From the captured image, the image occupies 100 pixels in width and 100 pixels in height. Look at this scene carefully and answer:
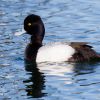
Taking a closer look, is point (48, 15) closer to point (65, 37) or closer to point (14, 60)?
point (65, 37)

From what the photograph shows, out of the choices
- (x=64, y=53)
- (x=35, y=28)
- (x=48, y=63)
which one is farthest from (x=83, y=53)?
(x=35, y=28)

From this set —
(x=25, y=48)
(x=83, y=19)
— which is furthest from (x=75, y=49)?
(x=83, y=19)

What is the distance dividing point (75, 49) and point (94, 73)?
1255 millimetres

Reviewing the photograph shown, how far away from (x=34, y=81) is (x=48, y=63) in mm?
1292

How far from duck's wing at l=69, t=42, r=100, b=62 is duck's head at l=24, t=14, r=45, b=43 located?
0.96 m

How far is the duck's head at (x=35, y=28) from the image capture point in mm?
12461

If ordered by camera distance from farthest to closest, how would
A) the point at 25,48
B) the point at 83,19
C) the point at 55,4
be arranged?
the point at 55,4
the point at 83,19
the point at 25,48

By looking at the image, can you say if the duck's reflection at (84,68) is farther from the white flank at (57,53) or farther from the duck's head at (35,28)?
the duck's head at (35,28)

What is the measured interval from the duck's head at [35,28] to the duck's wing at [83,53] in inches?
37.7

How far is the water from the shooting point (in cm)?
966

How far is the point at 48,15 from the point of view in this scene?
51.1 ft

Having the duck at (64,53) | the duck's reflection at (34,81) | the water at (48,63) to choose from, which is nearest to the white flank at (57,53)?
the duck at (64,53)

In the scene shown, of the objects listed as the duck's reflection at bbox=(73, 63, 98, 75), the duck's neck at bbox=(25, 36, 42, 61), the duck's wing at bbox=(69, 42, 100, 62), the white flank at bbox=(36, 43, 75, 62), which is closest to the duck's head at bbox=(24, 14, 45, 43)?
the duck's neck at bbox=(25, 36, 42, 61)

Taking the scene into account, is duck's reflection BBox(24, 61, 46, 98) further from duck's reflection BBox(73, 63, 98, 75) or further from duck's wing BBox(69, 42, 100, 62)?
duck's wing BBox(69, 42, 100, 62)
